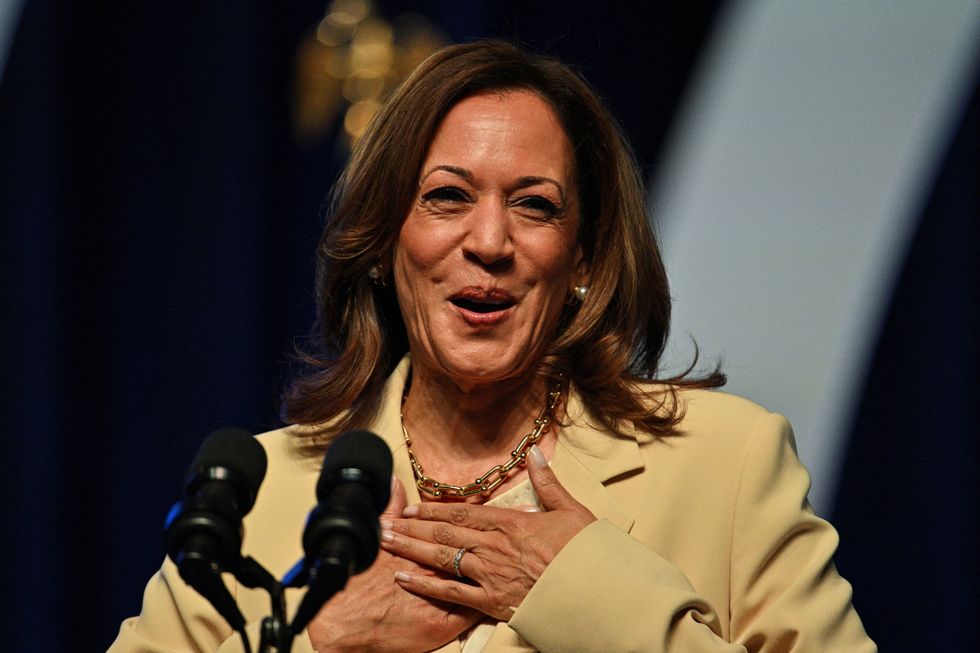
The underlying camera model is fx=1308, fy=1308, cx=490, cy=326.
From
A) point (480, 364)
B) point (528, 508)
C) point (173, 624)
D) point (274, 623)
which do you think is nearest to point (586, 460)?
point (528, 508)

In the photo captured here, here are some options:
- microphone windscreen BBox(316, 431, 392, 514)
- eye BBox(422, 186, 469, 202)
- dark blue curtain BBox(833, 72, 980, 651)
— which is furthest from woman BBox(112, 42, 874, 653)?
dark blue curtain BBox(833, 72, 980, 651)

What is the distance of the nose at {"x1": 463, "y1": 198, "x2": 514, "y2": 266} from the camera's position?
6.67 feet

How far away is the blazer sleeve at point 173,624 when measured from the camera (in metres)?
2.06

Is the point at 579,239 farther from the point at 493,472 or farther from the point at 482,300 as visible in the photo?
the point at 493,472

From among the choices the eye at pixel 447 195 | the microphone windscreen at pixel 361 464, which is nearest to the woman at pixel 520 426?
the eye at pixel 447 195

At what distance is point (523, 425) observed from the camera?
2.19 m

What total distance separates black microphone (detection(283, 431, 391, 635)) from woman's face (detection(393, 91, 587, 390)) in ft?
2.36

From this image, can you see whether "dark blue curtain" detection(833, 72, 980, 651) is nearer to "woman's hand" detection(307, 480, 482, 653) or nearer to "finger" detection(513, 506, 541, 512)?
"finger" detection(513, 506, 541, 512)

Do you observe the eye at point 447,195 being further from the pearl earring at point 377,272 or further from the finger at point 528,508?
the finger at point 528,508

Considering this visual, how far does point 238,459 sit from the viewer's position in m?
1.40

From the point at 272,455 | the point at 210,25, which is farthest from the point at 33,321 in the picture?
the point at 272,455

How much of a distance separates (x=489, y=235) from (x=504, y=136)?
0.60 feet

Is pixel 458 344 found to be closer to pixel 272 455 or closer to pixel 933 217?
pixel 272 455

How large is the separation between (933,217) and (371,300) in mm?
1443
